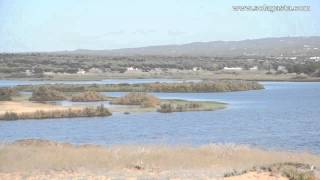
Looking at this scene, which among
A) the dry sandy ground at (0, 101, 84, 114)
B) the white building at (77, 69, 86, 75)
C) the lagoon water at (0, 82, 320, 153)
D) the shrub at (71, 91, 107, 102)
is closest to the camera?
the lagoon water at (0, 82, 320, 153)

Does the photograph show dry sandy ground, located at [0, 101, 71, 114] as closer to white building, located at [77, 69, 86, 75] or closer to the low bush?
the low bush

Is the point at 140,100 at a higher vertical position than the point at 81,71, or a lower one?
higher

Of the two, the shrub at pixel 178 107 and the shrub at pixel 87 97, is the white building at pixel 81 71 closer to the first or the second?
the shrub at pixel 87 97

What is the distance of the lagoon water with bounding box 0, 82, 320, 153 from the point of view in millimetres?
37188

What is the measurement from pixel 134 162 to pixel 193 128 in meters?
24.8

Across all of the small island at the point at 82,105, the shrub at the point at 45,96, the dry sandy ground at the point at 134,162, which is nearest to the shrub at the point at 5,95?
the small island at the point at 82,105

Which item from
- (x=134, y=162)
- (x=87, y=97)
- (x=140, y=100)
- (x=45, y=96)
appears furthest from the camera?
(x=87, y=97)

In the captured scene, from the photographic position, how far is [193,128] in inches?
1825

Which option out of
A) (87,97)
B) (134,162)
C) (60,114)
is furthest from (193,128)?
(87,97)

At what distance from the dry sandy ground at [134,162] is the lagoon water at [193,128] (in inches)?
299

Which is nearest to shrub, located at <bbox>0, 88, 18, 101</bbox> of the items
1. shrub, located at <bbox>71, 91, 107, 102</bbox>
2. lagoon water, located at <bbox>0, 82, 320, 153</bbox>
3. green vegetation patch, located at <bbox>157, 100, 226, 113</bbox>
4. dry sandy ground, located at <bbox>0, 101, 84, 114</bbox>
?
dry sandy ground, located at <bbox>0, 101, 84, 114</bbox>

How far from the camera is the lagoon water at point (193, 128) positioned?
37.2 meters

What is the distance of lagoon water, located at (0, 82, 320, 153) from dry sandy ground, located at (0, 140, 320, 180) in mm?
7605

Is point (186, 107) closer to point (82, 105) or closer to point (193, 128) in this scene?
point (82, 105)
